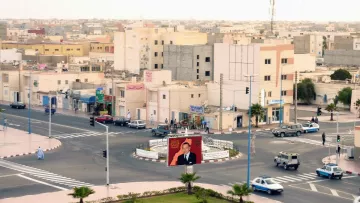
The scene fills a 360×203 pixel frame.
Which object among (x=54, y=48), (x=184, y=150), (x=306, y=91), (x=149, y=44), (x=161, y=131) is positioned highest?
(x=149, y=44)

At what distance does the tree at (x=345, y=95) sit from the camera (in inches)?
3388

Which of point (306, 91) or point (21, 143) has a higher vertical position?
point (306, 91)

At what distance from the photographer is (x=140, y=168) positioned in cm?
4916

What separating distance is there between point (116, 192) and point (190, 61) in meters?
61.4

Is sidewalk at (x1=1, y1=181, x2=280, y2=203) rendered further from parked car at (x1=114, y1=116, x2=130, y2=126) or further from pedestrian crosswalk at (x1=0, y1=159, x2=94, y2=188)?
parked car at (x1=114, y1=116, x2=130, y2=126)

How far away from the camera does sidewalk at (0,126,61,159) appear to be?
184 feet

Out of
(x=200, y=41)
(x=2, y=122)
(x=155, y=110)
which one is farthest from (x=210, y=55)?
(x=2, y=122)

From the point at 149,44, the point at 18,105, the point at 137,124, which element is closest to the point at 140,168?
the point at 137,124

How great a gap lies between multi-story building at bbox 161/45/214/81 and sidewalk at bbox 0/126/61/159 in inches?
1419

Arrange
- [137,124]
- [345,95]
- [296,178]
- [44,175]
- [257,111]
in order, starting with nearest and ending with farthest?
[296,178] < [44,175] < [137,124] < [257,111] < [345,95]

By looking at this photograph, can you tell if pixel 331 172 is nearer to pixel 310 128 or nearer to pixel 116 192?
pixel 116 192

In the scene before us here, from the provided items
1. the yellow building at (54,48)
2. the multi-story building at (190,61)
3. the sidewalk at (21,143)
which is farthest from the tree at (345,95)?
the yellow building at (54,48)

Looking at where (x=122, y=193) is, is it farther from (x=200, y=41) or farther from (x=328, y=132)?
(x=200, y=41)

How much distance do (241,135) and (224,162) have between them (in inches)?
584
